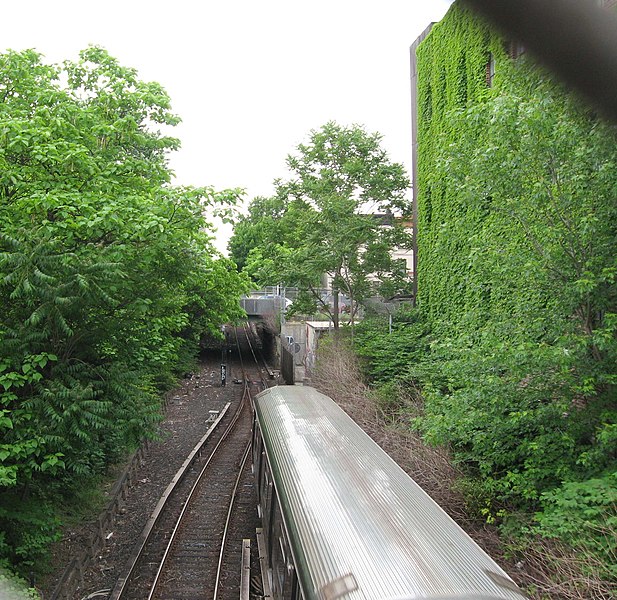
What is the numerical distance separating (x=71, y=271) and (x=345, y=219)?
45.8ft

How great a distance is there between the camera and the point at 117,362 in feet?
29.6

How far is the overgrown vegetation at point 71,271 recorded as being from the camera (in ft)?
23.8

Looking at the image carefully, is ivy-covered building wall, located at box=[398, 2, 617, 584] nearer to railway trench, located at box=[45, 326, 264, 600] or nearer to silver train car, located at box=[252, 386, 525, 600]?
silver train car, located at box=[252, 386, 525, 600]

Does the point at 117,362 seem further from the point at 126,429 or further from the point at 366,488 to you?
the point at 366,488

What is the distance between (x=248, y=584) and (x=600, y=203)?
26.3ft

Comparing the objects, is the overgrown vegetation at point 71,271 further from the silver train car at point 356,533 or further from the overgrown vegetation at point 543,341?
the overgrown vegetation at point 543,341

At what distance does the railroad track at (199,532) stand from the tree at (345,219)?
7.12 metres

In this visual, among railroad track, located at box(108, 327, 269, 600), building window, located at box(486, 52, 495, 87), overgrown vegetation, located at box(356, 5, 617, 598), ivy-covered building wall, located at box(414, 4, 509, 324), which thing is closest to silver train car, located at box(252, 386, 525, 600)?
railroad track, located at box(108, 327, 269, 600)

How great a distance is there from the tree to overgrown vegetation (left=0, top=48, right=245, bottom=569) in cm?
986

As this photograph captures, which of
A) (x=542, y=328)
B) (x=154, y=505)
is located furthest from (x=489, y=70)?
(x=154, y=505)

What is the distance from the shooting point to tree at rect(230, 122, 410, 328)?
20.4 m

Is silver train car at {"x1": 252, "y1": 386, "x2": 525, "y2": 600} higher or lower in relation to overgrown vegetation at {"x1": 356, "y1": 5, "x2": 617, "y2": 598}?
lower

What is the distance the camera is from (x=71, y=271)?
7.47 m

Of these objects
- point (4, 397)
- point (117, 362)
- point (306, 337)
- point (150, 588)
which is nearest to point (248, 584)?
point (150, 588)
